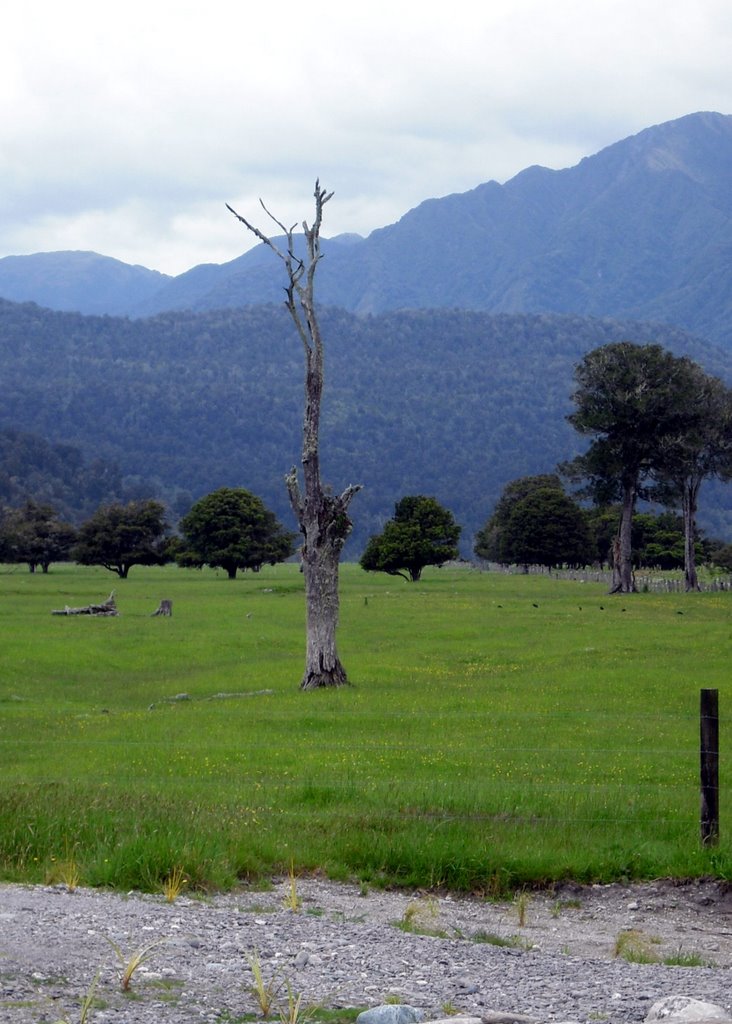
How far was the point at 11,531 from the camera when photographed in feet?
308

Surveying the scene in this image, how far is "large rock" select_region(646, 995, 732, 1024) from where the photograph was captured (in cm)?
690

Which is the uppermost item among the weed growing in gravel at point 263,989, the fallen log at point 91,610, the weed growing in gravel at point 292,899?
the fallen log at point 91,610

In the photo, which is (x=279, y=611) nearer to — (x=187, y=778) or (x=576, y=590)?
(x=576, y=590)

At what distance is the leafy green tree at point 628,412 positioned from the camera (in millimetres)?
70375

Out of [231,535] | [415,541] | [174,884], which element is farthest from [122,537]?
[174,884]

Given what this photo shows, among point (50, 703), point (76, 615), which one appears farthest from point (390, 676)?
point (76, 615)

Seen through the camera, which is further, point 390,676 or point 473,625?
point 473,625

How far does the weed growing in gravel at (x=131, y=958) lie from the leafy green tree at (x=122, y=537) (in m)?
80.8

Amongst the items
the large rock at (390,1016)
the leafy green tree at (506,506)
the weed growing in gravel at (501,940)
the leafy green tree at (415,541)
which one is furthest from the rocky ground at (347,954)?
the leafy green tree at (506,506)

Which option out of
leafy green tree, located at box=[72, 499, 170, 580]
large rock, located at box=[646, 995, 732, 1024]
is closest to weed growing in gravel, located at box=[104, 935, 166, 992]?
large rock, located at box=[646, 995, 732, 1024]

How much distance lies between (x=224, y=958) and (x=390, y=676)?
22.2m

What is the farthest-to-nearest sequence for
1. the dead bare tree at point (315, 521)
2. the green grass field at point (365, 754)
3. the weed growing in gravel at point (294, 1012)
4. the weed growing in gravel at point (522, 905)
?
the dead bare tree at point (315, 521)
the green grass field at point (365, 754)
the weed growing in gravel at point (522, 905)
the weed growing in gravel at point (294, 1012)

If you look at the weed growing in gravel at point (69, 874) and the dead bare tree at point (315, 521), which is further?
the dead bare tree at point (315, 521)

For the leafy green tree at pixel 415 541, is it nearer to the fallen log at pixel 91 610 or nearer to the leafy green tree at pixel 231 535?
the leafy green tree at pixel 231 535
